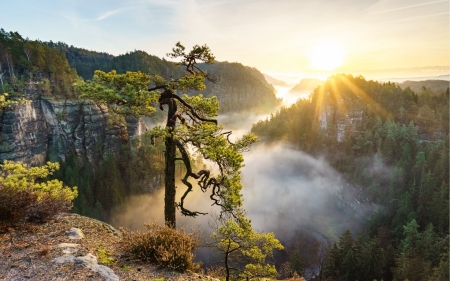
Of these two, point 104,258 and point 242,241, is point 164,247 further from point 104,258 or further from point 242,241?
point 242,241

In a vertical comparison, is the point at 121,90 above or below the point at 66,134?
above

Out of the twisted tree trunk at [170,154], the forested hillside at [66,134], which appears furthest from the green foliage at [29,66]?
the twisted tree trunk at [170,154]

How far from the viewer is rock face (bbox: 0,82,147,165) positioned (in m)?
57.8

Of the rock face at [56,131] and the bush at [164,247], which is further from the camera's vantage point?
the rock face at [56,131]

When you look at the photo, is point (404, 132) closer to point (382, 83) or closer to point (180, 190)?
point (382, 83)

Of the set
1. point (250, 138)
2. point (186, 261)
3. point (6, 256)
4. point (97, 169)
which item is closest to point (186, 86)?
point (250, 138)

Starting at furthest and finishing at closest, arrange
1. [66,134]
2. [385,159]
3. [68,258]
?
1. [385,159]
2. [66,134]
3. [68,258]

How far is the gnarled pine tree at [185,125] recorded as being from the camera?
25.2 ft

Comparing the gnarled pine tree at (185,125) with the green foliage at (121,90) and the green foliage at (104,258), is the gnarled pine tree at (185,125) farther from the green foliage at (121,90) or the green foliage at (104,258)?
the green foliage at (104,258)

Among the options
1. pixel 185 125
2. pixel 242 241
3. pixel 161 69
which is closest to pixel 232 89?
pixel 161 69

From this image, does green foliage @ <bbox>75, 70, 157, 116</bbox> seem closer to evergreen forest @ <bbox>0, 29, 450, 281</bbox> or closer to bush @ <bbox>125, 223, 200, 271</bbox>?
bush @ <bbox>125, 223, 200, 271</bbox>

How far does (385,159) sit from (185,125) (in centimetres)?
7704

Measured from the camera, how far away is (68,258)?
6902mm

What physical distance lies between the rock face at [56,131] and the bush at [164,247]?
52.4m
